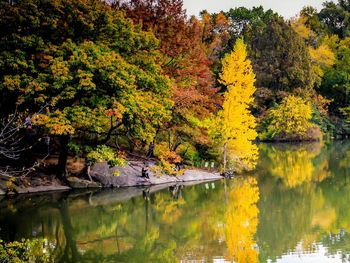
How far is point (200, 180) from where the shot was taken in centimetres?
2011

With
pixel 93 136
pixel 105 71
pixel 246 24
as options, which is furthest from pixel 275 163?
pixel 246 24

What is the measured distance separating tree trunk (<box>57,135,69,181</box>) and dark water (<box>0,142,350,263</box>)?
1.34 metres

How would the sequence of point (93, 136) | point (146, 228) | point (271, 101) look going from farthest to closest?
point (271, 101) → point (93, 136) → point (146, 228)

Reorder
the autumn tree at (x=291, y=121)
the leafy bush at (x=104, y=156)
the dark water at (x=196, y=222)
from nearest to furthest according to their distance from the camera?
the dark water at (x=196, y=222) < the leafy bush at (x=104, y=156) < the autumn tree at (x=291, y=121)

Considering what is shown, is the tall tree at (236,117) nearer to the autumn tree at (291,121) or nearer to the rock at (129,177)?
the rock at (129,177)

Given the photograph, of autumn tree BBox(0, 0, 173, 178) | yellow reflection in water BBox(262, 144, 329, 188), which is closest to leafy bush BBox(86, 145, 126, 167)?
autumn tree BBox(0, 0, 173, 178)

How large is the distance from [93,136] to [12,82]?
4.72 meters

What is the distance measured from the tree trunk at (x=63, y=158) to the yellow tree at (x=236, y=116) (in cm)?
674

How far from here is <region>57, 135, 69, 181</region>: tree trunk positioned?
688 inches

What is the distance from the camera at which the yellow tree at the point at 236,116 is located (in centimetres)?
2088

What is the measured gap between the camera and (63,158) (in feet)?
58.1

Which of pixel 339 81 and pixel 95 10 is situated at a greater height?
pixel 339 81

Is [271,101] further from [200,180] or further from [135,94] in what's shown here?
[135,94]

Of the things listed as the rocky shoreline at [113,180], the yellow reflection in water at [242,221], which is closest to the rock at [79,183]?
the rocky shoreline at [113,180]
